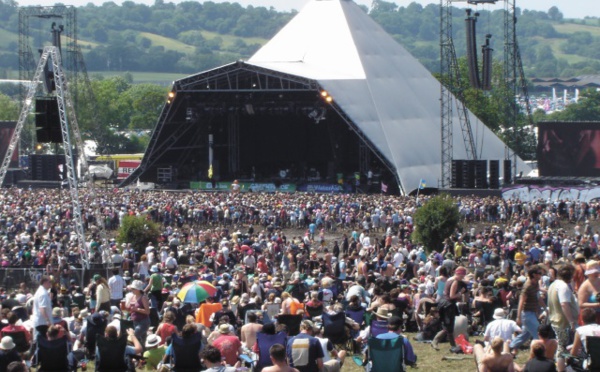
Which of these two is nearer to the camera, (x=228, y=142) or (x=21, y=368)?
(x=21, y=368)

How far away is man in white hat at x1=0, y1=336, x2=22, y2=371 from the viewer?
43.2 ft

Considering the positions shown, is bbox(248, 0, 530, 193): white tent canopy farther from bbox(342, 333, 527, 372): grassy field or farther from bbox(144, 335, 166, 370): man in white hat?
bbox(144, 335, 166, 370): man in white hat

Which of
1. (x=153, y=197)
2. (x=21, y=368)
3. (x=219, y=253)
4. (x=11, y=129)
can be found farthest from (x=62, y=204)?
(x=21, y=368)

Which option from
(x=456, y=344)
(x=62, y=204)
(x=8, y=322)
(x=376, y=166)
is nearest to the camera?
(x=8, y=322)

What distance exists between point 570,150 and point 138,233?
835 inches

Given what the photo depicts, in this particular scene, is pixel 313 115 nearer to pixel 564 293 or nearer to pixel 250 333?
pixel 250 333

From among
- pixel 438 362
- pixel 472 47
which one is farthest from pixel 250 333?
pixel 472 47

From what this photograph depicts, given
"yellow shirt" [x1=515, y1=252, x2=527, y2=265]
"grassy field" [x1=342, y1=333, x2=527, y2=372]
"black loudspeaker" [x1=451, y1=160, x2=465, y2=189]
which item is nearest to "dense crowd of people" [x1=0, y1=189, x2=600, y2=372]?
"yellow shirt" [x1=515, y1=252, x2=527, y2=265]

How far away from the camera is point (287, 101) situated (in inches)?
2136

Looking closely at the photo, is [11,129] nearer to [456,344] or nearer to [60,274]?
[60,274]

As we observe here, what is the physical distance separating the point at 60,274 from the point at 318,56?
3460 centimetres

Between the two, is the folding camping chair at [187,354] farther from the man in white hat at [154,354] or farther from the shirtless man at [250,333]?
the man in white hat at [154,354]

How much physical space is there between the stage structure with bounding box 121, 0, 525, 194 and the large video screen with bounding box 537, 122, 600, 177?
4688 mm

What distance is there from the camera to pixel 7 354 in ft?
43.3
